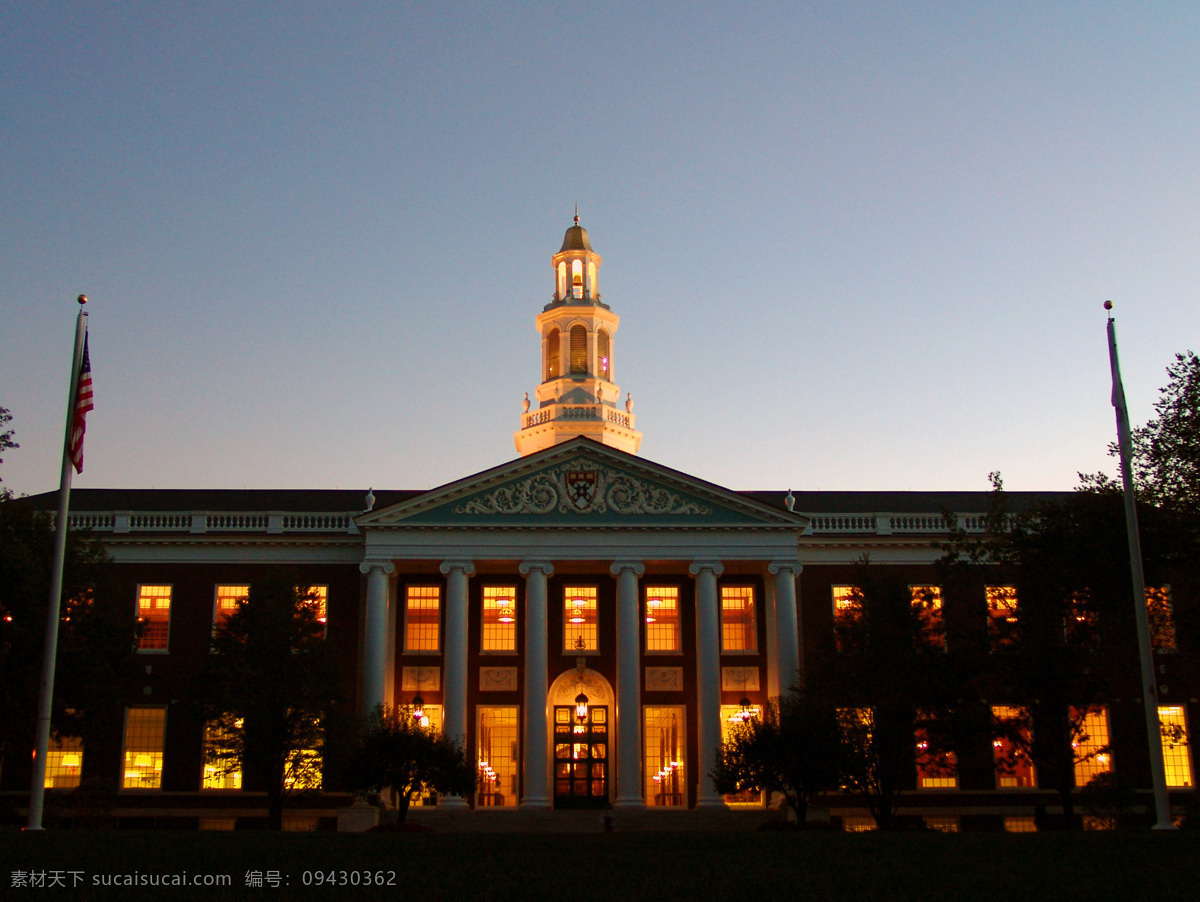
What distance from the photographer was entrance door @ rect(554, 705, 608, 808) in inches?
1890

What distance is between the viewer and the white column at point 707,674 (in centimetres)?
4441

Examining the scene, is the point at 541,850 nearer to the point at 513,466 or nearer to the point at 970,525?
the point at 513,466

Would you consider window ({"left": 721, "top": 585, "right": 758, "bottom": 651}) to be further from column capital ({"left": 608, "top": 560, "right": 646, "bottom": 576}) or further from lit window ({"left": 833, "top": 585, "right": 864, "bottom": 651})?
lit window ({"left": 833, "top": 585, "right": 864, "bottom": 651})

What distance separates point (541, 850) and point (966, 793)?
28.2m

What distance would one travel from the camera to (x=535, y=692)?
4506 cm

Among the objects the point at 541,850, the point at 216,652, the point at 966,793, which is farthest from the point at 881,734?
the point at 216,652

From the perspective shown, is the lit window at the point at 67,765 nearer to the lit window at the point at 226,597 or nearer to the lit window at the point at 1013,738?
the lit window at the point at 226,597

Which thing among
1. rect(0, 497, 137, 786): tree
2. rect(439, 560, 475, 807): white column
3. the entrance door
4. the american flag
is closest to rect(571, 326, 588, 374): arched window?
rect(439, 560, 475, 807): white column

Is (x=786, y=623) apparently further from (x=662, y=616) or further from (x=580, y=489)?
(x=580, y=489)

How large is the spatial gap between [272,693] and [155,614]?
439 inches

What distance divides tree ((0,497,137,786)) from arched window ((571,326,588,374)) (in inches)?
1041

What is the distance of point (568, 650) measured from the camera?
48688 millimetres

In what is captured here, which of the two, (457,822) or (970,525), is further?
(970,525)

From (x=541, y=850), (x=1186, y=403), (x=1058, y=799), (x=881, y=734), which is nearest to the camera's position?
(x=541, y=850)
